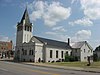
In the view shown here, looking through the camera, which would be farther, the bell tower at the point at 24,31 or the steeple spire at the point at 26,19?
the steeple spire at the point at 26,19

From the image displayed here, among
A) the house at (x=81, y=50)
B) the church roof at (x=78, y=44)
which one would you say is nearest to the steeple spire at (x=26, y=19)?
the house at (x=81, y=50)

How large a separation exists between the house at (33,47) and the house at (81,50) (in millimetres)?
3844

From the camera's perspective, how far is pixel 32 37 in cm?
6228

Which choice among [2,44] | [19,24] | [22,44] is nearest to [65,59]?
[22,44]

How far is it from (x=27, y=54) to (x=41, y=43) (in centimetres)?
532

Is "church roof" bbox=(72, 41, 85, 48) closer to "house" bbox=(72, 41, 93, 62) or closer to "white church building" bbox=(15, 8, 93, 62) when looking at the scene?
"house" bbox=(72, 41, 93, 62)

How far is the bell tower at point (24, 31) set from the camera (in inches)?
2469

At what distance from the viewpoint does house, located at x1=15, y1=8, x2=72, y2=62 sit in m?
56.0

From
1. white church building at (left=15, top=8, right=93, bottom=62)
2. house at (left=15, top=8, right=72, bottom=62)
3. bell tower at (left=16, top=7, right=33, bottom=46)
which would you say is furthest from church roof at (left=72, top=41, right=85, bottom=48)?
bell tower at (left=16, top=7, right=33, bottom=46)

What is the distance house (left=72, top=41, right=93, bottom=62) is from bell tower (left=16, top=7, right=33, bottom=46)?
1823 centimetres

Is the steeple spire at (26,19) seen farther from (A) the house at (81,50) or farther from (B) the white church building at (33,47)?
(A) the house at (81,50)

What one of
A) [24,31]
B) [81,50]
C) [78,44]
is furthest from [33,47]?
[78,44]

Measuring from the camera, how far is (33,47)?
55.3 m

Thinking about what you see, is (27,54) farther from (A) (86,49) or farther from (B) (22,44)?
(A) (86,49)
